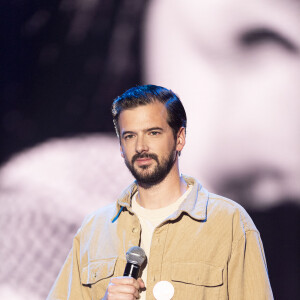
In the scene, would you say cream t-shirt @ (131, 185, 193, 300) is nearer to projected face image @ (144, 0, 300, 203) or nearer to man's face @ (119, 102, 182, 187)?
man's face @ (119, 102, 182, 187)

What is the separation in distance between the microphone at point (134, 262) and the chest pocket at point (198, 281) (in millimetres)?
183

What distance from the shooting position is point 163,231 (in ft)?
5.48

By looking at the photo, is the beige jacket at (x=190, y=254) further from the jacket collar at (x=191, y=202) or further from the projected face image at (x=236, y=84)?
the projected face image at (x=236, y=84)

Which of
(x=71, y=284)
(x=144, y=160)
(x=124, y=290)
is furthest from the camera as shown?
(x=71, y=284)

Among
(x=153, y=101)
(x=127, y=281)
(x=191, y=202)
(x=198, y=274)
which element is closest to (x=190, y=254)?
(x=198, y=274)

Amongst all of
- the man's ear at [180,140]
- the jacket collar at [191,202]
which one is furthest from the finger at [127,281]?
the man's ear at [180,140]

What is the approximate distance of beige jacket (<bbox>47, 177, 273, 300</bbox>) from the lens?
159 centimetres

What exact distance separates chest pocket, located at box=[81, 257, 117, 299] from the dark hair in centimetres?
49

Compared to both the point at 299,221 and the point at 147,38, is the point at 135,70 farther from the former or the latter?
the point at 299,221

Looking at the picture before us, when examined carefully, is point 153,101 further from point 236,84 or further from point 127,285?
point 127,285

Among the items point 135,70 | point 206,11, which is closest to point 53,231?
point 135,70

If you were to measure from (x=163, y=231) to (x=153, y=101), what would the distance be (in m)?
0.47

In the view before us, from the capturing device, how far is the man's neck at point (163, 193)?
1.75 m

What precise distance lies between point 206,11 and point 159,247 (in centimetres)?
116
